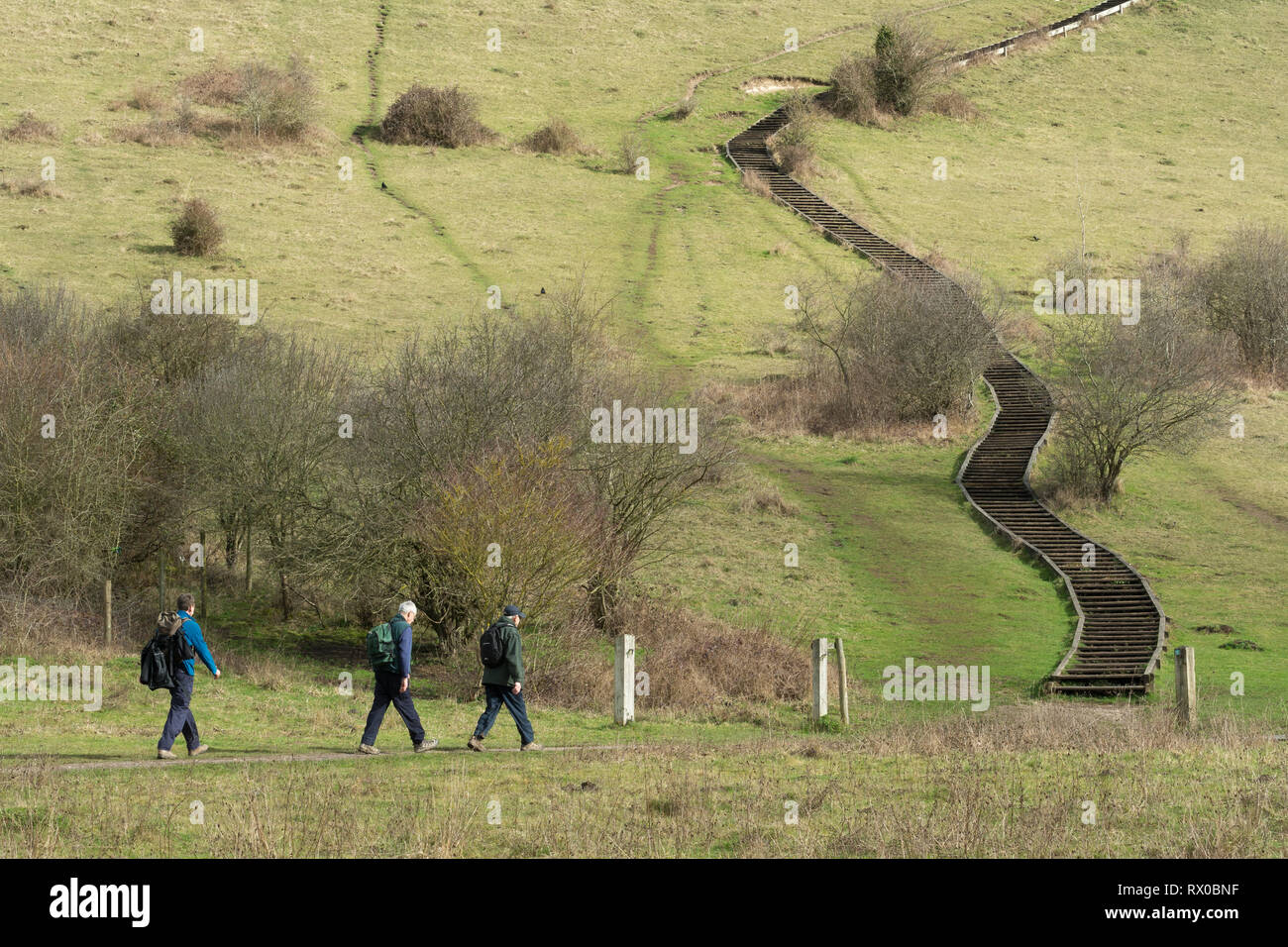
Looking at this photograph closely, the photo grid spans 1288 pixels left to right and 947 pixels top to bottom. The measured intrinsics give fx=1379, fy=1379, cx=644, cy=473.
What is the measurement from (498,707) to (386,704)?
134 cm

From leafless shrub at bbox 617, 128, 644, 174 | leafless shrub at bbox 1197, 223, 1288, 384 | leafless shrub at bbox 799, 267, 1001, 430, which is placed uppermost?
leafless shrub at bbox 617, 128, 644, 174

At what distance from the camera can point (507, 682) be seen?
16000 millimetres

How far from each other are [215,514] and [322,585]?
4744mm

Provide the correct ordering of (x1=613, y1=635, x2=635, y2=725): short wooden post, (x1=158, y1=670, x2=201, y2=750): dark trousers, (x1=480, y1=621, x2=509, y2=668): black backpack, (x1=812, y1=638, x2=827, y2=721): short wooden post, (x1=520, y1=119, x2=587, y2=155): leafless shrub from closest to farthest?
(x1=158, y1=670, x2=201, y2=750): dark trousers
(x1=480, y1=621, x2=509, y2=668): black backpack
(x1=613, y1=635, x2=635, y2=725): short wooden post
(x1=812, y1=638, x2=827, y2=721): short wooden post
(x1=520, y1=119, x2=587, y2=155): leafless shrub

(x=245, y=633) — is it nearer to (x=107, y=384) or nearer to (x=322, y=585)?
(x=322, y=585)

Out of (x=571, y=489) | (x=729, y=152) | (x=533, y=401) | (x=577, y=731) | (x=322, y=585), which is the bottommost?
(x=577, y=731)

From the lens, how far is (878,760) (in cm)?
1591

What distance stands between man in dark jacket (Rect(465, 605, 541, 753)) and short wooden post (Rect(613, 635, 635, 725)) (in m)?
3.95

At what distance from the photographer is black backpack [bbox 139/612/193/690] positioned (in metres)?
15.2
